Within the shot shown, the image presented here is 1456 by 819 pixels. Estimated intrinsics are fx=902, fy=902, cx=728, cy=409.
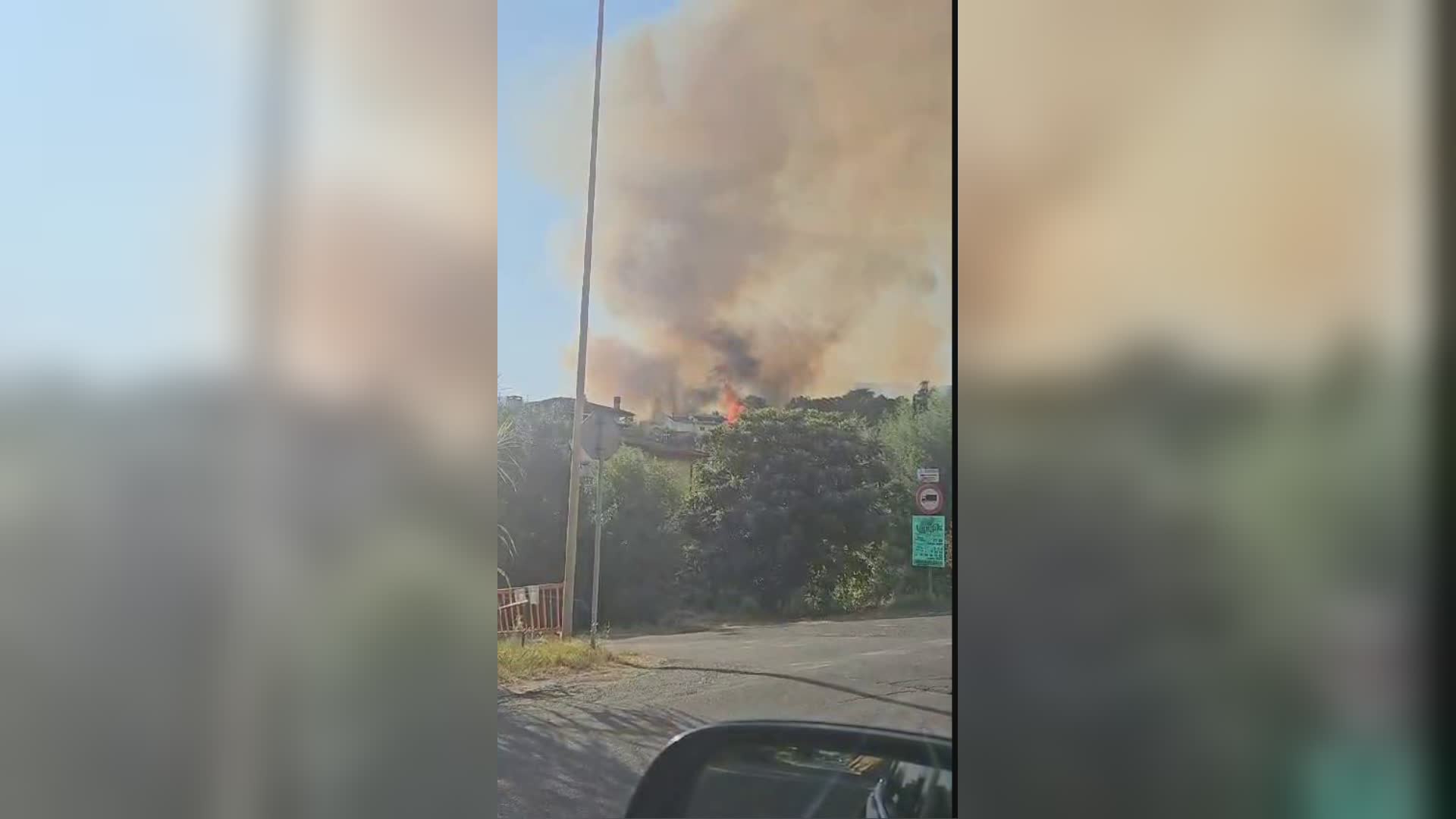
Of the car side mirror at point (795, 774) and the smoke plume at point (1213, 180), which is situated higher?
the smoke plume at point (1213, 180)

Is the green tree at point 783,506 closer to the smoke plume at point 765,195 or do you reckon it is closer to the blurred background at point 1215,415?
the smoke plume at point 765,195

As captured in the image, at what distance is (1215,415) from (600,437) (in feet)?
4.52

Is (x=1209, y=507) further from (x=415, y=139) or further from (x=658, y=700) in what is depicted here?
(x=415, y=139)

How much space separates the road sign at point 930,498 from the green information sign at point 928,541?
13 millimetres

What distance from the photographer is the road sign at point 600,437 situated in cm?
212

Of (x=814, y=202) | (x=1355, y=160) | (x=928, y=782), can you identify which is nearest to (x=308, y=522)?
(x=814, y=202)

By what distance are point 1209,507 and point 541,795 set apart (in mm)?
1650

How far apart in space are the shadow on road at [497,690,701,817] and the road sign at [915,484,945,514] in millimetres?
732

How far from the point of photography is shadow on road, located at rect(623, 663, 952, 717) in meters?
2.06

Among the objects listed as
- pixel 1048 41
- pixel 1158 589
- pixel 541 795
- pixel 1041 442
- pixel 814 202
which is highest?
pixel 1048 41

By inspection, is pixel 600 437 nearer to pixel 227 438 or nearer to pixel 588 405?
pixel 588 405

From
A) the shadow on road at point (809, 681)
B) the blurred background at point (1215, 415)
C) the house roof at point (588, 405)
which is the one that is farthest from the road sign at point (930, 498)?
the house roof at point (588, 405)

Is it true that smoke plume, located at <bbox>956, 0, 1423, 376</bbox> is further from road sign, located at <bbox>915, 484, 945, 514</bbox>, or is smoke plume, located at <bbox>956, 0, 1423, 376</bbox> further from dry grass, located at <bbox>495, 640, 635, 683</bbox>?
dry grass, located at <bbox>495, 640, 635, 683</bbox>

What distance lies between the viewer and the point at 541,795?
83.0 inches
